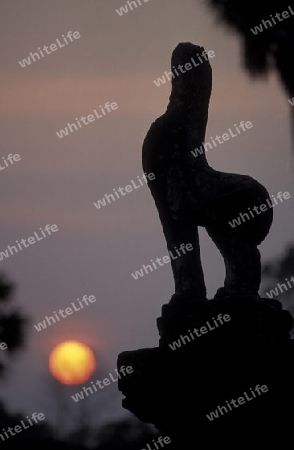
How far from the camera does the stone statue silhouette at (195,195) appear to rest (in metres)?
8.72

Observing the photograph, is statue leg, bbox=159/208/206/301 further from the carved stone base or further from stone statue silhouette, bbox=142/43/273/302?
the carved stone base

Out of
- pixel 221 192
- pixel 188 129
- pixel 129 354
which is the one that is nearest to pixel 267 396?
pixel 129 354

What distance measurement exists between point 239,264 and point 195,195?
2.24 ft

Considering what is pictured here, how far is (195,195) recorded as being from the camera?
8.81 meters

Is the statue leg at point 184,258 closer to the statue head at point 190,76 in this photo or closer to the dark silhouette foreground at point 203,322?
the dark silhouette foreground at point 203,322

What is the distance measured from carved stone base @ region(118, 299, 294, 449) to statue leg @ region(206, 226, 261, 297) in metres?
0.30

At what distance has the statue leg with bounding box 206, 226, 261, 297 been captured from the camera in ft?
28.5

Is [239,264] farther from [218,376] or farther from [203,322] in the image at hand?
[218,376]

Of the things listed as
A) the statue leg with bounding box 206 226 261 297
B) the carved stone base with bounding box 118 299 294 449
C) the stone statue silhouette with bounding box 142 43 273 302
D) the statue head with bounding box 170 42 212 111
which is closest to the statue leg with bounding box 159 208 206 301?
the stone statue silhouette with bounding box 142 43 273 302

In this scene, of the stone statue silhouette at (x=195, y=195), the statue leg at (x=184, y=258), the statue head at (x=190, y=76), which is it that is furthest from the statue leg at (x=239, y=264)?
the statue head at (x=190, y=76)

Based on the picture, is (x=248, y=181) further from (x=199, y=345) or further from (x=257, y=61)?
(x=257, y=61)

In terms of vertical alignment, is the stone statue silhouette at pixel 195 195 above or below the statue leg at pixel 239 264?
above

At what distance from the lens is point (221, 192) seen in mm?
8734

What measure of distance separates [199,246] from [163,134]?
3.35 feet
